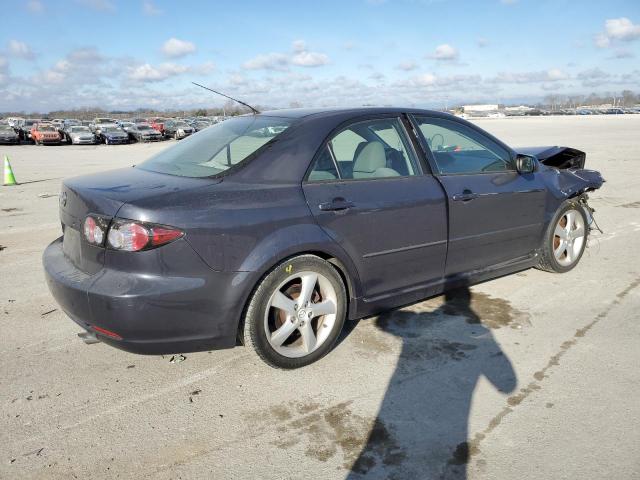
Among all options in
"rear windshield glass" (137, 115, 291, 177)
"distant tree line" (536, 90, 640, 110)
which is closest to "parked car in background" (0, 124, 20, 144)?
"rear windshield glass" (137, 115, 291, 177)

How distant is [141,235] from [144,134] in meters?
36.5

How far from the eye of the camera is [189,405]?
2.94 metres

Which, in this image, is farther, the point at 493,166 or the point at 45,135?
the point at 45,135

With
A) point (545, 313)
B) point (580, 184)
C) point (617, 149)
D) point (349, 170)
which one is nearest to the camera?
point (349, 170)

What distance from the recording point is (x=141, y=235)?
272 centimetres

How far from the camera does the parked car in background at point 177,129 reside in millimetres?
38794

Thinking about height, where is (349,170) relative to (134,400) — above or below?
above

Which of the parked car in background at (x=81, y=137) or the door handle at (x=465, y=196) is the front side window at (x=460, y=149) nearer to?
the door handle at (x=465, y=196)

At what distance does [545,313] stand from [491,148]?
1421 millimetres

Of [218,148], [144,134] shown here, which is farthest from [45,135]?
[218,148]

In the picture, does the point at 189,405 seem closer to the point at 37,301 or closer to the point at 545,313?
the point at 37,301

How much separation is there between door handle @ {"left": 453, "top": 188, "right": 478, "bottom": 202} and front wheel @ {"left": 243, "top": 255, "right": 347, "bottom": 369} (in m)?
1.18

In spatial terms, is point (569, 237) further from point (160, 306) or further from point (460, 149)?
point (160, 306)

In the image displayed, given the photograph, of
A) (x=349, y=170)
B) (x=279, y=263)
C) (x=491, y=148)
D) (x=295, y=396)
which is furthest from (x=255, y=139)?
(x=491, y=148)
